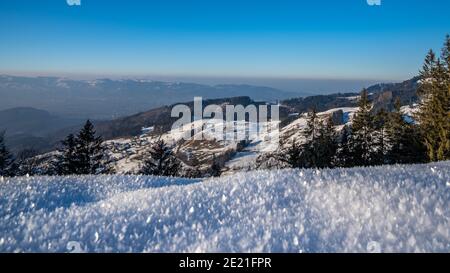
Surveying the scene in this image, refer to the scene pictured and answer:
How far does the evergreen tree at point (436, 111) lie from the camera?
116ft

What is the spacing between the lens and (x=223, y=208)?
12.3 ft

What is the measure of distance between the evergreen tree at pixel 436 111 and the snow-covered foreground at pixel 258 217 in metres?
36.3

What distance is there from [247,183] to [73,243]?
8.01 ft

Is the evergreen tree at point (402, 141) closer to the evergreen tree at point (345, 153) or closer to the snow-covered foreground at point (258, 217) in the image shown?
the evergreen tree at point (345, 153)

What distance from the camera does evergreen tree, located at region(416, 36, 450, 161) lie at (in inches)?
1394

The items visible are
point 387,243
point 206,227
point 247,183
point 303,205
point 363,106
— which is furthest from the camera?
point 363,106

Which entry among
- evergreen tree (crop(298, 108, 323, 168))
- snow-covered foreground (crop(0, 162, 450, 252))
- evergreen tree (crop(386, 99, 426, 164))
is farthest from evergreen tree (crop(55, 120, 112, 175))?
snow-covered foreground (crop(0, 162, 450, 252))

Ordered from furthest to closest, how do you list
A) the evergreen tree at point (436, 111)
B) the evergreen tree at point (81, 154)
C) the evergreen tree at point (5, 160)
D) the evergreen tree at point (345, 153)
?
the evergreen tree at point (345, 153) → the evergreen tree at point (5, 160) → the evergreen tree at point (81, 154) → the evergreen tree at point (436, 111)

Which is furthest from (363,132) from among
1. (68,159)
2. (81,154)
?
(68,159)

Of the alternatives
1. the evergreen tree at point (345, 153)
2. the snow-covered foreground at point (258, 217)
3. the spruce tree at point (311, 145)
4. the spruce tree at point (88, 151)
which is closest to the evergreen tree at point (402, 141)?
the evergreen tree at point (345, 153)

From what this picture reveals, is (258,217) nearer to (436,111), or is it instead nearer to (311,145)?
(436,111)

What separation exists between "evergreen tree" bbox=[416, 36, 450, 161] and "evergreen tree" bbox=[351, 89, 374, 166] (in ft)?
27.0
